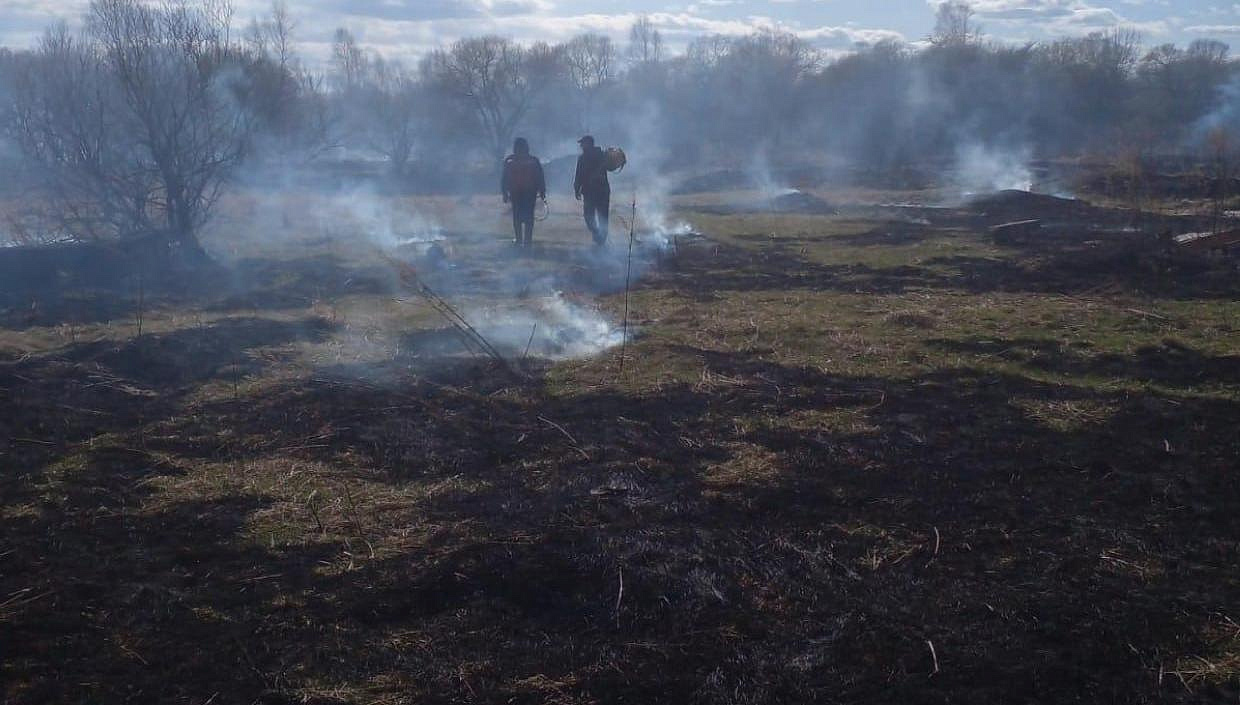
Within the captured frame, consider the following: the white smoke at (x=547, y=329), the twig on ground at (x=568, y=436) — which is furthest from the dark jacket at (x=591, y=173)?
the twig on ground at (x=568, y=436)

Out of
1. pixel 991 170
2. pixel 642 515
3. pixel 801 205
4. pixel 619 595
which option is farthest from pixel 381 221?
pixel 991 170

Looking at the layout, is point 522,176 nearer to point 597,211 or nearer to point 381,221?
point 597,211

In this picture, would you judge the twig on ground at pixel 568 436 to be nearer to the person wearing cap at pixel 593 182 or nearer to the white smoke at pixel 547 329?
the white smoke at pixel 547 329

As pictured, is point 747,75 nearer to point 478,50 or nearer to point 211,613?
point 478,50

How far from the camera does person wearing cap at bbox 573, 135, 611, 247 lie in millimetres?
14914

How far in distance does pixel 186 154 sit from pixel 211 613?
500 inches

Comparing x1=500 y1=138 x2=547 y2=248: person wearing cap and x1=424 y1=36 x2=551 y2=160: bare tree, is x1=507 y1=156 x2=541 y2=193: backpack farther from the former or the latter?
x1=424 y1=36 x2=551 y2=160: bare tree

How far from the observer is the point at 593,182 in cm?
1495

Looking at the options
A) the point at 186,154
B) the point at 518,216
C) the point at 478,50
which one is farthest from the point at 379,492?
the point at 478,50

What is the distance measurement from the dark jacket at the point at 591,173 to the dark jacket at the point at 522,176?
0.62m

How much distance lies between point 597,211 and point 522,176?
4.85 ft

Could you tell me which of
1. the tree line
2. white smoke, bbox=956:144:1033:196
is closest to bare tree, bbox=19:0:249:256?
the tree line

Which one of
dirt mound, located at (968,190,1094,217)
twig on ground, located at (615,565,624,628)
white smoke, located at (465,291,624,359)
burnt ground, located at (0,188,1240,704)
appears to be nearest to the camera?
burnt ground, located at (0,188,1240,704)

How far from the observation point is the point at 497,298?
1126 cm
